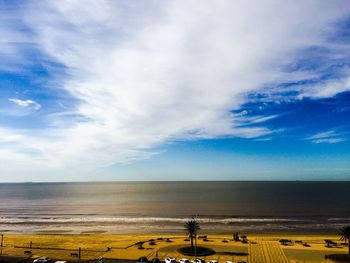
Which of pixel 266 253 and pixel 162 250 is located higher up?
pixel 162 250

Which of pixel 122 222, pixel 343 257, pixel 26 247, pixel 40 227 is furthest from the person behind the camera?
pixel 122 222

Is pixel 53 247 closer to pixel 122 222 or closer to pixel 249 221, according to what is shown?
pixel 122 222

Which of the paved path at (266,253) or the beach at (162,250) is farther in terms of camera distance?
the beach at (162,250)

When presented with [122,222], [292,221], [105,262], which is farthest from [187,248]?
[292,221]

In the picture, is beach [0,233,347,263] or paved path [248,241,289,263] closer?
paved path [248,241,289,263]

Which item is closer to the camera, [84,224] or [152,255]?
[152,255]

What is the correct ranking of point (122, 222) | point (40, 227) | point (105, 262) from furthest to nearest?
point (122, 222)
point (40, 227)
point (105, 262)

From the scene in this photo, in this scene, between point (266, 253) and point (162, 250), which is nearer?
point (266, 253)
